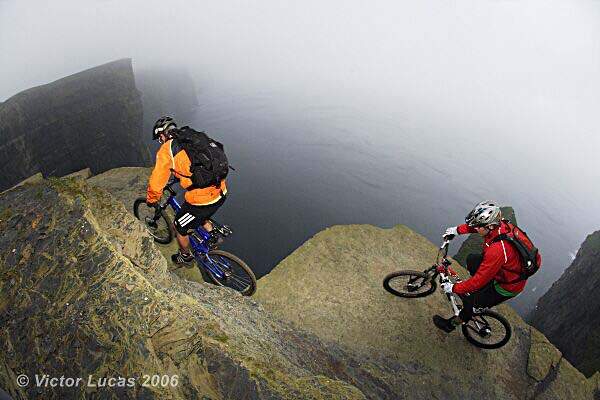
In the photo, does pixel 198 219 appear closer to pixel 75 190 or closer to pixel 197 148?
pixel 197 148

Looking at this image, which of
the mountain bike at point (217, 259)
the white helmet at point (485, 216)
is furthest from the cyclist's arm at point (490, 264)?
the mountain bike at point (217, 259)

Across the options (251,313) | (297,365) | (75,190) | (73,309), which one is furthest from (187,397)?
(75,190)

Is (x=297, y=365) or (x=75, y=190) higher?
(x=75, y=190)

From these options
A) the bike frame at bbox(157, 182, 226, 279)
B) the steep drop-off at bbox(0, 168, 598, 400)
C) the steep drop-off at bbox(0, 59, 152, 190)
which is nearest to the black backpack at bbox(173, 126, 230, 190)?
the steep drop-off at bbox(0, 168, 598, 400)

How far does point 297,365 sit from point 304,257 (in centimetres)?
534

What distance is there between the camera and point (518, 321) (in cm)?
973

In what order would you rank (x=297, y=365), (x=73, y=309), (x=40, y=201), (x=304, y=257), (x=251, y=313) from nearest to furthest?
1. (x=73, y=309)
2. (x=40, y=201)
3. (x=297, y=365)
4. (x=251, y=313)
5. (x=304, y=257)

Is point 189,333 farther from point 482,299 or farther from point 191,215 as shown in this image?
point 482,299

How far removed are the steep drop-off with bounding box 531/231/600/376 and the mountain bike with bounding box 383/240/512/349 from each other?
1458 inches

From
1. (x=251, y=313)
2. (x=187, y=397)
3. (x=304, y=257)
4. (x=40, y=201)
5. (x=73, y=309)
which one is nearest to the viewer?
(x=187, y=397)

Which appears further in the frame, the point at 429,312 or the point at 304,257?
the point at 304,257

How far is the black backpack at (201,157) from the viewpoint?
20.0 feet

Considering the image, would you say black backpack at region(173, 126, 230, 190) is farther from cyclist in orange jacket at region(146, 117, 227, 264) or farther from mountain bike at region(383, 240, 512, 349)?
mountain bike at region(383, 240, 512, 349)

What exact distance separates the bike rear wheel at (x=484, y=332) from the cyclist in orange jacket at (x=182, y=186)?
27.5 feet
